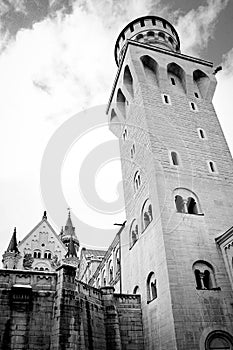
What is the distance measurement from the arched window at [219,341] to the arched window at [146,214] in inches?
324

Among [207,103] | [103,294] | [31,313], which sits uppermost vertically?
[207,103]

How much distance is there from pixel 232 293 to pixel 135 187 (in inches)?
445

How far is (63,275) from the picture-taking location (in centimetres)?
1587

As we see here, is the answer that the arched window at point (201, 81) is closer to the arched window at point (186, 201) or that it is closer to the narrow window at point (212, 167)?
the narrow window at point (212, 167)

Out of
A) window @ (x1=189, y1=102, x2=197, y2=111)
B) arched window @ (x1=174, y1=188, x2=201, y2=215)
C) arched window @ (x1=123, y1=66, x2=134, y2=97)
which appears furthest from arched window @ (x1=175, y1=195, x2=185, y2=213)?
arched window @ (x1=123, y1=66, x2=134, y2=97)

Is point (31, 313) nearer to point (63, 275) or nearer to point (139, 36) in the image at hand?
point (63, 275)

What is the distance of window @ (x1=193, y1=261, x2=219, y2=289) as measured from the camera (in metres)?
17.1

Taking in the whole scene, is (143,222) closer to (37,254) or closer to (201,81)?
(201,81)

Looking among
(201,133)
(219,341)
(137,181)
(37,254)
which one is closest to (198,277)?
(219,341)

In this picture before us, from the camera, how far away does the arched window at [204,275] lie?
56.1 feet

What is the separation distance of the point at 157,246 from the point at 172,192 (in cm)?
384

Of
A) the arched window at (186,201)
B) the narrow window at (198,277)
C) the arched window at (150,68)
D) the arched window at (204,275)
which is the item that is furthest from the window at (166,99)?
the narrow window at (198,277)

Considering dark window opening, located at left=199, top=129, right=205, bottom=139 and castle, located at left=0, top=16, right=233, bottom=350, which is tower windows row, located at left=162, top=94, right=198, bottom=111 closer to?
castle, located at left=0, top=16, right=233, bottom=350

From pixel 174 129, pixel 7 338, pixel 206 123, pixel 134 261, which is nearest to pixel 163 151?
pixel 174 129
